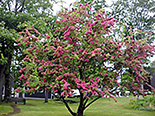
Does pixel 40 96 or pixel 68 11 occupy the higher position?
pixel 68 11

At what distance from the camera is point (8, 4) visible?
2136cm

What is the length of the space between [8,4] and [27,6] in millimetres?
1974

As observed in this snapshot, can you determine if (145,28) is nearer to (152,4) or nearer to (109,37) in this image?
(152,4)

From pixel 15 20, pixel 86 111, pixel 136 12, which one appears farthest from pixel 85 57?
pixel 136 12

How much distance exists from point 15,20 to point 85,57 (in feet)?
40.7

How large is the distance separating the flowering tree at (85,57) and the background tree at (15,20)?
7.40 metres

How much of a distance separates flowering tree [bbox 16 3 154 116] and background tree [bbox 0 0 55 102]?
740 cm

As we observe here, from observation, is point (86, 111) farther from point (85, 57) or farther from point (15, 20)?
point (15, 20)

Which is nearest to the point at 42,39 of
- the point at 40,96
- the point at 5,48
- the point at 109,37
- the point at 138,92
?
A: the point at 109,37

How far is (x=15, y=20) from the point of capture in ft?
62.4

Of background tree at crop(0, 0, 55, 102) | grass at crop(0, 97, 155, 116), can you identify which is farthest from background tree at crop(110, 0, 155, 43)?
grass at crop(0, 97, 155, 116)

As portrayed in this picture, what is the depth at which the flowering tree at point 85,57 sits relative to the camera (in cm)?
872

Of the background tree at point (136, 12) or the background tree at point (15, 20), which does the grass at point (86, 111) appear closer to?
the background tree at point (15, 20)

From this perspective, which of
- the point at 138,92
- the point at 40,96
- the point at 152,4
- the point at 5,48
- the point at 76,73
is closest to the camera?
the point at 76,73
